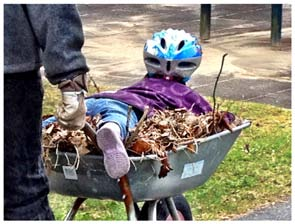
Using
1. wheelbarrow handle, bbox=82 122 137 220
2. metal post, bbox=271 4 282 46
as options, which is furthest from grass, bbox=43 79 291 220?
metal post, bbox=271 4 282 46

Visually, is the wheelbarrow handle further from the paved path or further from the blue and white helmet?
the paved path

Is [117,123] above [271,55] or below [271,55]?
above

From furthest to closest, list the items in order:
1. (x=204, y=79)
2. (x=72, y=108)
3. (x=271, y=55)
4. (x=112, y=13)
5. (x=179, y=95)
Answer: (x=112, y=13) < (x=271, y=55) < (x=204, y=79) < (x=179, y=95) < (x=72, y=108)

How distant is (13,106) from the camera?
12.2 ft

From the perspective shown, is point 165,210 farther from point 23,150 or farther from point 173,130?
point 23,150

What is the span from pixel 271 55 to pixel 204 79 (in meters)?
1.35

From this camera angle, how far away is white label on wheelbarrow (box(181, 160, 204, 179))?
411cm

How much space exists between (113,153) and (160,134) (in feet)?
1.10

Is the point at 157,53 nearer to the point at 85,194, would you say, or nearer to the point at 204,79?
the point at 85,194

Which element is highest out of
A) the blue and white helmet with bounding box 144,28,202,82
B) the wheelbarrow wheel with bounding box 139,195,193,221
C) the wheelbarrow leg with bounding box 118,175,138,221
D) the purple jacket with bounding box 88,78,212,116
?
the blue and white helmet with bounding box 144,28,202,82

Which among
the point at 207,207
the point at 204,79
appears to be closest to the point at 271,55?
the point at 204,79

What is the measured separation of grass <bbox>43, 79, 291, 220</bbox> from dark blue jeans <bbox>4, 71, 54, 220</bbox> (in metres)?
1.48

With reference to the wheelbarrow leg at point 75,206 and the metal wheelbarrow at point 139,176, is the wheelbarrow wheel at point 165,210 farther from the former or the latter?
the wheelbarrow leg at point 75,206

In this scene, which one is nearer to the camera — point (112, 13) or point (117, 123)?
point (117, 123)
